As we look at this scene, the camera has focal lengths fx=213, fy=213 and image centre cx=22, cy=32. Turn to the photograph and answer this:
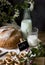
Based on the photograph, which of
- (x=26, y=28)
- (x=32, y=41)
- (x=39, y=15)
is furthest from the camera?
(x=39, y=15)

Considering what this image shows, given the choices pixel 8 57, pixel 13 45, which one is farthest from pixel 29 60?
pixel 13 45

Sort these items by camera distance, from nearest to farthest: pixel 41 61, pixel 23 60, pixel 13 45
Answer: pixel 23 60
pixel 41 61
pixel 13 45

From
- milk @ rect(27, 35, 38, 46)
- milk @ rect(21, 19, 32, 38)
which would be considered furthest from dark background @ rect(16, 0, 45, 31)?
milk @ rect(27, 35, 38, 46)

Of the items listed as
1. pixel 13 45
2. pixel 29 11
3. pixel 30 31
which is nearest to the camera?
pixel 13 45

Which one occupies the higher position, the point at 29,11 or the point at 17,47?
the point at 29,11

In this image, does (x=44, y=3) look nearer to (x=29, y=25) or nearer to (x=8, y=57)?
(x=29, y=25)

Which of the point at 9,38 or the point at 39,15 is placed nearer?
the point at 9,38

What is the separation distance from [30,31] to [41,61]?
1.02ft

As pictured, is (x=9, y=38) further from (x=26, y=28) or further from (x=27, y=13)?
(x=27, y=13)

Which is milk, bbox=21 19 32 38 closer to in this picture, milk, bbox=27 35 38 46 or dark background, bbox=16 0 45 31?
milk, bbox=27 35 38 46

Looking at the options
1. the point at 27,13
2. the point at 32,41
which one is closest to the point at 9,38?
the point at 32,41

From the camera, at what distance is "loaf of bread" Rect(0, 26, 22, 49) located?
4.09ft

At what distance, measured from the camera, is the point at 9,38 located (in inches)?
49.9

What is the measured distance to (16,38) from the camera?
1.29 metres
